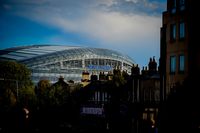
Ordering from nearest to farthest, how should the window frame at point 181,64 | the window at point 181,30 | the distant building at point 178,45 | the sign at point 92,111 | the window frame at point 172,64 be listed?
the distant building at point 178,45 < the window frame at point 181,64 < the window at point 181,30 < the window frame at point 172,64 < the sign at point 92,111

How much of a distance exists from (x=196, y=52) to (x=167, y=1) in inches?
134

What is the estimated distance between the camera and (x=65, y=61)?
294 ft

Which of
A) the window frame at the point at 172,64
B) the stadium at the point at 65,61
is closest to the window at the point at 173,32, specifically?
the window frame at the point at 172,64

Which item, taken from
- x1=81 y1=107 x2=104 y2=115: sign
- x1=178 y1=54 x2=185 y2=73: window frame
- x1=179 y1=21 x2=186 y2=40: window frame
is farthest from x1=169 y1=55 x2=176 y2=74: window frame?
x1=81 y1=107 x2=104 y2=115: sign

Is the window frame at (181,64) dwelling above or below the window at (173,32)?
below

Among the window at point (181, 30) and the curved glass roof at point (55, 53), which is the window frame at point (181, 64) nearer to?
the window at point (181, 30)

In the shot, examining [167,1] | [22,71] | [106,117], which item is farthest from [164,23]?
[22,71]

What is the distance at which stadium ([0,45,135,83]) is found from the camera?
85.8 meters

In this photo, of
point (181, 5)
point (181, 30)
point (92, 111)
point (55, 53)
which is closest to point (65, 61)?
point (55, 53)

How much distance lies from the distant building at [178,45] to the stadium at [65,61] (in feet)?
211

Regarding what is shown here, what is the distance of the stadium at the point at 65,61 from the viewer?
85750mm

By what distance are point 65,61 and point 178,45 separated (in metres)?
73.9

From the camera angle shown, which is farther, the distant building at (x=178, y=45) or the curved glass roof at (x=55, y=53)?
the curved glass roof at (x=55, y=53)

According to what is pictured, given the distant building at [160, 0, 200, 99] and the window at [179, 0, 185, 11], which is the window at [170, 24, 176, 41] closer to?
the distant building at [160, 0, 200, 99]
